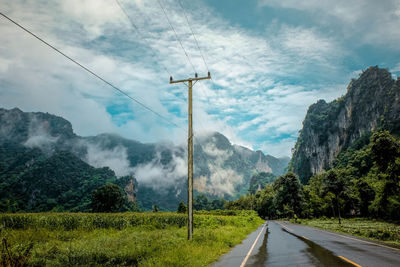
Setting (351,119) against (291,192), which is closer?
(291,192)

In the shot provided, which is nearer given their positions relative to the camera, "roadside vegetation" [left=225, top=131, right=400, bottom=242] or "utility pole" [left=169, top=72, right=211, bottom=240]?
"utility pole" [left=169, top=72, right=211, bottom=240]

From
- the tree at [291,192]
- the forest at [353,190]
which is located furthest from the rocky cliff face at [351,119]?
the tree at [291,192]

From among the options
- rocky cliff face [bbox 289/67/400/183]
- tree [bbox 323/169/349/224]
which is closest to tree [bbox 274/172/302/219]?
Result: tree [bbox 323/169/349/224]

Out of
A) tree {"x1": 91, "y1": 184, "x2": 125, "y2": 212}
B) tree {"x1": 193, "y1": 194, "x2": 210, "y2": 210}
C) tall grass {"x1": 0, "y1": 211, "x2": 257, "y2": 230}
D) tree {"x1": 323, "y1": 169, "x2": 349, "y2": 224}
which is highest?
tree {"x1": 323, "y1": 169, "x2": 349, "y2": 224}

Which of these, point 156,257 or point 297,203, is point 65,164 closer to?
point 297,203

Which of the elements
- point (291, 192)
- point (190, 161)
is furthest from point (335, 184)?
point (190, 161)

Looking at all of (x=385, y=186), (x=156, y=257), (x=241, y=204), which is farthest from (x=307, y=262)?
(x=241, y=204)

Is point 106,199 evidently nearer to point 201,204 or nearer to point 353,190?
point 353,190

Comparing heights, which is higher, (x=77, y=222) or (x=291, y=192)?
(x=291, y=192)

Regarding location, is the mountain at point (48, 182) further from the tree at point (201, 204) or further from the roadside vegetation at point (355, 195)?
the roadside vegetation at point (355, 195)

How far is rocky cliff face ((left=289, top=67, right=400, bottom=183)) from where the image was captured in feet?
360

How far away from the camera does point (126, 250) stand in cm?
945

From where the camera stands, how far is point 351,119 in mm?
132875

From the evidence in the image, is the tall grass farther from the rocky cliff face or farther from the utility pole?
the rocky cliff face
